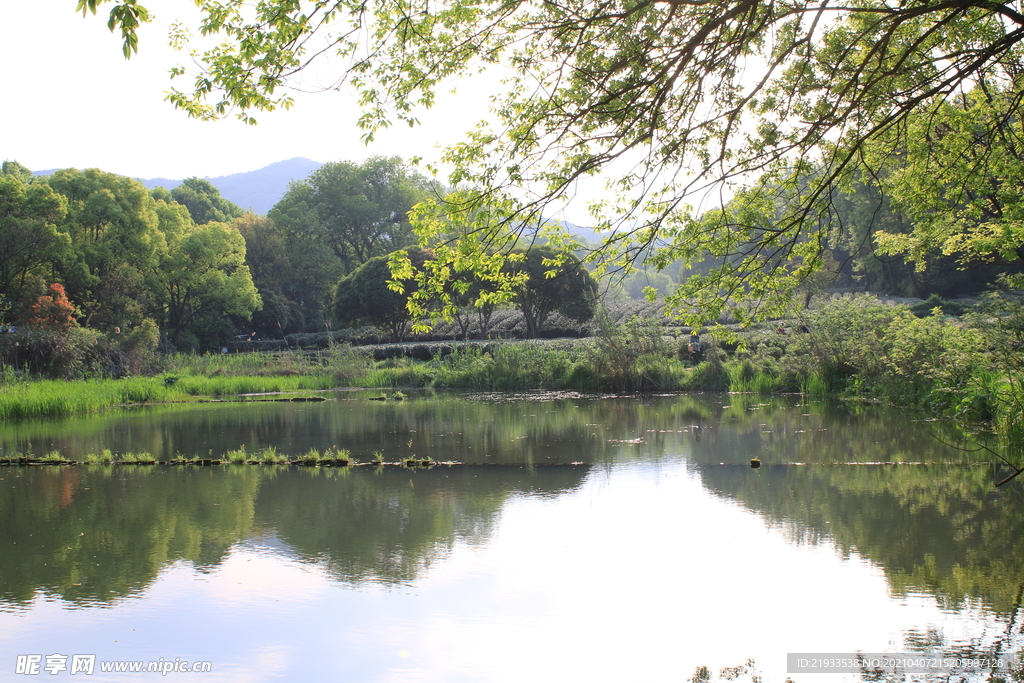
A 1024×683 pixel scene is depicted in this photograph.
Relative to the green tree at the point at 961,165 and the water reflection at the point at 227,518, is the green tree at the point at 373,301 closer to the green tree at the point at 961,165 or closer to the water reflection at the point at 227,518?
the water reflection at the point at 227,518

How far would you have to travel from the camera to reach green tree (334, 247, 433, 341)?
31.7m

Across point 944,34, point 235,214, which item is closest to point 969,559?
point 944,34

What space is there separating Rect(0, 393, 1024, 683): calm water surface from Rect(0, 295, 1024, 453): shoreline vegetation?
4.85ft

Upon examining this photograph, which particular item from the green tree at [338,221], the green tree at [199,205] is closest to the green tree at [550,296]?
the green tree at [338,221]

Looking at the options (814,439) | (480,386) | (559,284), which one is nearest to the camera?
(814,439)

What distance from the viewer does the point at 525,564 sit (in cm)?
503

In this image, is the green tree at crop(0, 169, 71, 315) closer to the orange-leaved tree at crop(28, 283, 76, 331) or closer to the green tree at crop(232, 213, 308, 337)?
the orange-leaved tree at crop(28, 283, 76, 331)

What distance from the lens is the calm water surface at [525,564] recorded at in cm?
374

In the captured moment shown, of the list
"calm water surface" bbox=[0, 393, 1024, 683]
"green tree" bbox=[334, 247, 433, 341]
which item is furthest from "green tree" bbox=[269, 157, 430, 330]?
"calm water surface" bbox=[0, 393, 1024, 683]

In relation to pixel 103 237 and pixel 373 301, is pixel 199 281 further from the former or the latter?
pixel 373 301

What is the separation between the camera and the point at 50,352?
1972cm

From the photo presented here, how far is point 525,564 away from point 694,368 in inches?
580

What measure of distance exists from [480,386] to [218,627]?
1651 centimetres

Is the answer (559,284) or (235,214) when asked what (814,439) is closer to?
(559,284)
